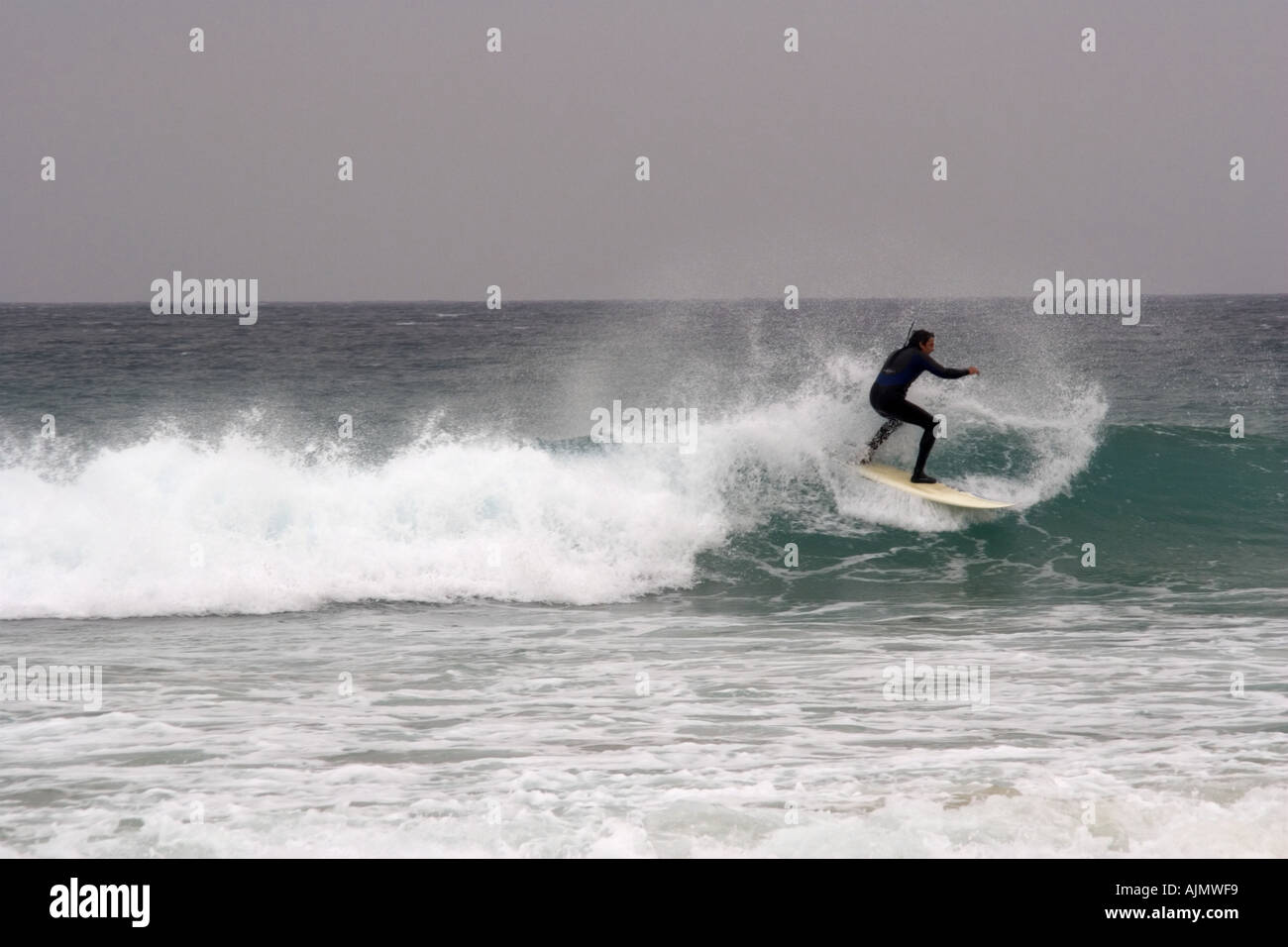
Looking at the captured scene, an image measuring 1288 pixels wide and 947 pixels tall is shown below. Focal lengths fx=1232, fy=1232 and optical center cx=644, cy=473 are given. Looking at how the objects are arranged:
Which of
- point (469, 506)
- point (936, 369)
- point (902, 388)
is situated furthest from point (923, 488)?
point (469, 506)

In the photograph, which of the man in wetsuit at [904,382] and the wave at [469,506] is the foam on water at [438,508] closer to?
the wave at [469,506]

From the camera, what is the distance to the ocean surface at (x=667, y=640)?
19.0ft

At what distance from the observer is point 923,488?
43.8ft

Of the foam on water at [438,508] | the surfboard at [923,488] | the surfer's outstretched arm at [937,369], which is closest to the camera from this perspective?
the surfer's outstretched arm at [937,369]

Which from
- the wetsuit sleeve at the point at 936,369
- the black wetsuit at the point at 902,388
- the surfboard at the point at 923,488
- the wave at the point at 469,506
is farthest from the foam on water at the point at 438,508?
the wetsuit sleeve at the point at 936,369

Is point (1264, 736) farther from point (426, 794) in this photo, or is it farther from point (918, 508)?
point (918, 508)

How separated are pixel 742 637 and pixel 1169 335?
48.9m

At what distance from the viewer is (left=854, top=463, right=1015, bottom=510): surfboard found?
1334cm

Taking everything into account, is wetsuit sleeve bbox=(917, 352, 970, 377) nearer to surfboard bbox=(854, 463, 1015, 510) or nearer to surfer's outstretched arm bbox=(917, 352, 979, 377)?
surfer's outstretched arm bbox=(917, 352, 979, 377)

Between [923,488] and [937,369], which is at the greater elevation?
[937,369]

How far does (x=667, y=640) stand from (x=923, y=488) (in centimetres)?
454

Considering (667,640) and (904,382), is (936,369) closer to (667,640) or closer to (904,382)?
(904,382)

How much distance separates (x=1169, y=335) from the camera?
175ft

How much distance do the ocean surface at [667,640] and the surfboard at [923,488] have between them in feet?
1.66
